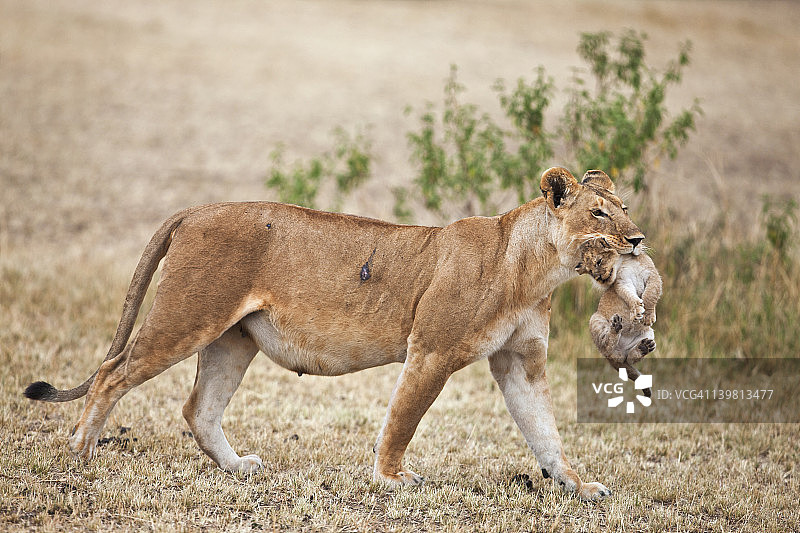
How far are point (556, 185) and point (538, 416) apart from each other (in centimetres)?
159

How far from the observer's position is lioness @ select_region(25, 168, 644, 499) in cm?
565

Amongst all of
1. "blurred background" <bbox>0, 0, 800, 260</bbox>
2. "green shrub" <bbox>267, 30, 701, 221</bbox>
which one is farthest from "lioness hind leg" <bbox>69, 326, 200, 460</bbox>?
"blurred background" <bbox>0, 0, 800, 260</bbox>

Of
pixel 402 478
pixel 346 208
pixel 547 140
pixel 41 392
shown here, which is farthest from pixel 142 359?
pixel 346 208

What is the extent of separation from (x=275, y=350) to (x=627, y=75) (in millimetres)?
7545

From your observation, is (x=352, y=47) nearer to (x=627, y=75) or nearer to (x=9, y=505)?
(x=627, y=75)

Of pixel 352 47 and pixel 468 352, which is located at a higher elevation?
pixel 352 47

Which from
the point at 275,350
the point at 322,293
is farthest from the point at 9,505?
the point at 322,293

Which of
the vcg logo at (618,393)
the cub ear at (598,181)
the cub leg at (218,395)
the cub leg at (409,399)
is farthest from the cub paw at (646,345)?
the cub leg at (218,395)

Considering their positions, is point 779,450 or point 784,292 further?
point 784,292

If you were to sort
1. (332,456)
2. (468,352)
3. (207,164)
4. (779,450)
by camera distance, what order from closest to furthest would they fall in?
(468,352)
(332,456)
(779,450)
(207,164)

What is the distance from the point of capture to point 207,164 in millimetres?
20578

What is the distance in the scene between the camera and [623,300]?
5.59m

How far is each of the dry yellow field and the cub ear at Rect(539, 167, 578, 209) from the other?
1.98 metres

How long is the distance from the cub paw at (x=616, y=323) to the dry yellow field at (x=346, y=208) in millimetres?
1186
